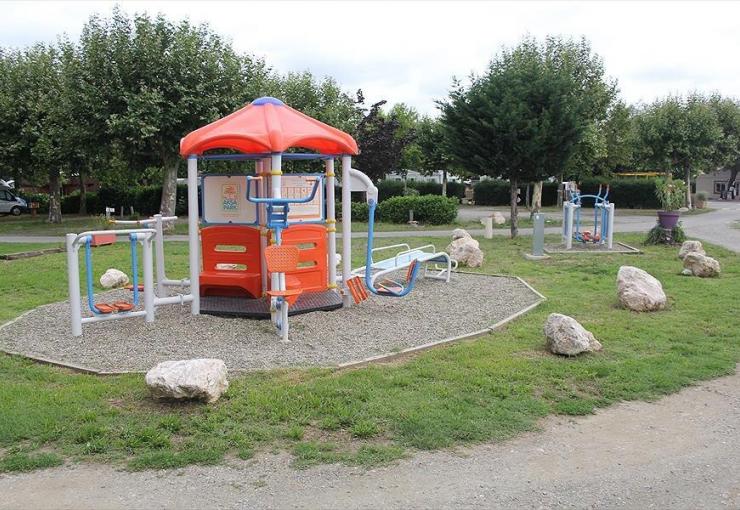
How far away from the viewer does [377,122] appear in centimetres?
3173

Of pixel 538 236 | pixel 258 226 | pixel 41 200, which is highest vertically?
pixel 41 200

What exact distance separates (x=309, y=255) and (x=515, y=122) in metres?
11.2

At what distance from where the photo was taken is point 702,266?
11.9 meters

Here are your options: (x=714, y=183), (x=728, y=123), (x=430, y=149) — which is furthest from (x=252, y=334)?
(x=714, y=183)

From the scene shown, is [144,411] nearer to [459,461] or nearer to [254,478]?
[254,478]

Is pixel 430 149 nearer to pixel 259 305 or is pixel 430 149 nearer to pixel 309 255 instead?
pixel 309 255

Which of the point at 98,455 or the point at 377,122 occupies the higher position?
the point at 377,122

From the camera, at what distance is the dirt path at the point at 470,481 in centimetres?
382

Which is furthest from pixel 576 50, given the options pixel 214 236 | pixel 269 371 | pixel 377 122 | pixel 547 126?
pixel 269 371

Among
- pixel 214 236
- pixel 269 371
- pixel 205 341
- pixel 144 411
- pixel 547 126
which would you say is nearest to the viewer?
pixel 144 411

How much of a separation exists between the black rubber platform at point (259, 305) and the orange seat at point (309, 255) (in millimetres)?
150

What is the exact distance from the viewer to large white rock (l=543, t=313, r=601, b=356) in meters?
6.65

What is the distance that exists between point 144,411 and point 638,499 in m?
3.52

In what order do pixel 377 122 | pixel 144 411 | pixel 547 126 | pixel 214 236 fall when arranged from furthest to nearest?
pixel 377 122
pixel 547 126
pixel 214 236
pixel 144 411
